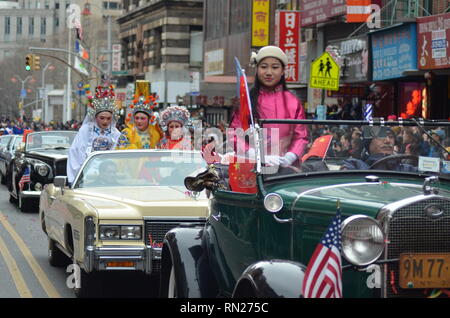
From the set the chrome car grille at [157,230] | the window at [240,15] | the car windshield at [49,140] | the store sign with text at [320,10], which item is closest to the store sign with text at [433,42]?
the store sign with text at [320,10]

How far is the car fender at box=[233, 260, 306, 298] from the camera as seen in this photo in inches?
199

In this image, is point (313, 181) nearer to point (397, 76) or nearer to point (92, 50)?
point (397, 76)

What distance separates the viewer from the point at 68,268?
33.3 ft

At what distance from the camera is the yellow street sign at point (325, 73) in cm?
1995

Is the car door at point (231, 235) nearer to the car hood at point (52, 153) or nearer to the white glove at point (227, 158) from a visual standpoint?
the white glove at point (227, 158)

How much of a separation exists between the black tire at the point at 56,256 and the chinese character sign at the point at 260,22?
26.1m

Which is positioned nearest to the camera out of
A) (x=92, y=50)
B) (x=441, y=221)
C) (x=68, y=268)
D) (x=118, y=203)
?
(x=441, y=221)

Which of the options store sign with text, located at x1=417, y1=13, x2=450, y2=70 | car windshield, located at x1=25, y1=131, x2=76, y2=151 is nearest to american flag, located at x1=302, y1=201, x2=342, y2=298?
car windshield, located at x1=25, y1=131, x2=76, y2=151

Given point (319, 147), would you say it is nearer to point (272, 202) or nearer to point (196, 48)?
point (272, 202)

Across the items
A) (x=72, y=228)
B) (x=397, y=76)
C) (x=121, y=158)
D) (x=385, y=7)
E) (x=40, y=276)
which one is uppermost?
(x=385, y=7)

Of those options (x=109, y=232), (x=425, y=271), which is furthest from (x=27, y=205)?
(x=425, y=271)

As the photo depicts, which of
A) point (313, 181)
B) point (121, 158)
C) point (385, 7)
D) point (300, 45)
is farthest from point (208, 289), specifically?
A: point (300, 45)

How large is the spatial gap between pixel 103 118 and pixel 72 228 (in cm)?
437

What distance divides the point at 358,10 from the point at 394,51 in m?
2.54
